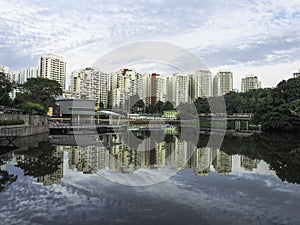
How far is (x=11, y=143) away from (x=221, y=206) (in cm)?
1686

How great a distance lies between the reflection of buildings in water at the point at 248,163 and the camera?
13.9 meters

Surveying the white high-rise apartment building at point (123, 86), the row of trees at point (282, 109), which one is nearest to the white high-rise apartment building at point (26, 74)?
the white high-rise apartment building at point (123, 86)

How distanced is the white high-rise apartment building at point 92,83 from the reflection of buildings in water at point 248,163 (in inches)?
1435

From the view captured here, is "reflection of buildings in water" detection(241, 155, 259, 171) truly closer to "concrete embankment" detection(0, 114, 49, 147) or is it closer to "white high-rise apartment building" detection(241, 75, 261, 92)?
"concrete embankment" detection(0, 114, 49, 147)

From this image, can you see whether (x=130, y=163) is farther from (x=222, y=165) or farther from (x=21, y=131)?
(x=21, y=131)

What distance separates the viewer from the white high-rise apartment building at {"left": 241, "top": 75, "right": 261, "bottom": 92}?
8281 centimetres

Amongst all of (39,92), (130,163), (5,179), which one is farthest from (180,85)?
(5,179)

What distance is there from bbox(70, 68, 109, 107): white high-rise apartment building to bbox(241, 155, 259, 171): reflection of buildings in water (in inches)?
1435

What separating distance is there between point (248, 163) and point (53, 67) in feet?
207

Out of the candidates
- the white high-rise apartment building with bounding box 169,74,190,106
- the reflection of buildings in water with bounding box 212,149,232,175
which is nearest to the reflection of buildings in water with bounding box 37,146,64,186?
the reflection of buildings in water with bounding box 212,149,232,175

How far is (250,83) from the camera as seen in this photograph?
274ft

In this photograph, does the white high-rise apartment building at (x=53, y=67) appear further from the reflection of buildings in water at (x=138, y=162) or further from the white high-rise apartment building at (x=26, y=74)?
the reflection of buildings in water at (x=138, y=162)

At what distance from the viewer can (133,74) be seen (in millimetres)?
57938

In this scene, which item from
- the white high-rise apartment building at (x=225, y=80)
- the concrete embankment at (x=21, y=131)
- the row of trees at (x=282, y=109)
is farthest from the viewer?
the white high-rise apartment building at (x=225, y=80)
